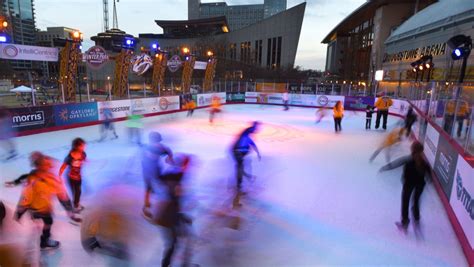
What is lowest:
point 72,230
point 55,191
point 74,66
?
point 72,230

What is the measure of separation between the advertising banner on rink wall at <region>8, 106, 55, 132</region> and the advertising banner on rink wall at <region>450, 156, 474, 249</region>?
48.8ft

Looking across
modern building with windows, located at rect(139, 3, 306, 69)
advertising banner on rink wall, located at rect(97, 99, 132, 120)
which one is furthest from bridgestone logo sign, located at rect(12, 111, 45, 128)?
modern building with windows, located at rect(139, 3, 306, 69)

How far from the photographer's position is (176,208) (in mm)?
3559

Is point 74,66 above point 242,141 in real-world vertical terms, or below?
above

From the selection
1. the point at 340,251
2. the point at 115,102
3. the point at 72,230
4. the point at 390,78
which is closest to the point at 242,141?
the point at 340,251

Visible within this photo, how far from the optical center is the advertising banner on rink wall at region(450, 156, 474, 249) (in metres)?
4.36

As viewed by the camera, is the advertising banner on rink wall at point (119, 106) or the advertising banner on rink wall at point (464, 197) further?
the advertising banner on rink wall at point (119, 106)

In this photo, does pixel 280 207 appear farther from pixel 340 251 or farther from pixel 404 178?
pixel 404 178

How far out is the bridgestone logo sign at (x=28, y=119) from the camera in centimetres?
1261

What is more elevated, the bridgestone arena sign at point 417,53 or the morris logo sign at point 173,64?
the bridgestone arena sign at point 417,53

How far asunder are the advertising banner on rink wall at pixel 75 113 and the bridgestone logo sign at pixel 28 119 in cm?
73

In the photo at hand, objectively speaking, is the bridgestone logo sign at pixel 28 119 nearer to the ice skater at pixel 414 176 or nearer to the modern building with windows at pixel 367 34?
the ice skater at pixel 414 176

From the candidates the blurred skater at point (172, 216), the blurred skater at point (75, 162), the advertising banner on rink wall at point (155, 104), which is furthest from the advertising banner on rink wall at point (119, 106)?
the blurred skater at point (172, 216)

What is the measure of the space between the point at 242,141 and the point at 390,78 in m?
46.2
